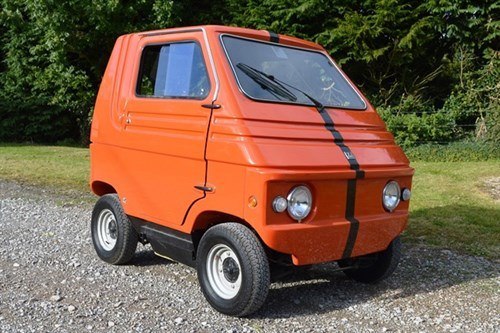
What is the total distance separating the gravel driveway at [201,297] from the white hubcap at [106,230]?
0.20 meters

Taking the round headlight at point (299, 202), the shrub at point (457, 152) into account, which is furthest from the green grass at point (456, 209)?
the round headlight at point (299, 202)

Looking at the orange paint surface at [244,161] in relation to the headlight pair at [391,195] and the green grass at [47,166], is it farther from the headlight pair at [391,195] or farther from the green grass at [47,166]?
the green grass at [47,166]

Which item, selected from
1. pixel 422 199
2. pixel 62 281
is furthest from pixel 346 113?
pixel 422 199

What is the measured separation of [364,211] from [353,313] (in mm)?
768

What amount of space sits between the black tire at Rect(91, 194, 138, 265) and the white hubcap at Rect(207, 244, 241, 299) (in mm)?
1205

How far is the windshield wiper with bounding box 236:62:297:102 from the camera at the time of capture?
179 inches

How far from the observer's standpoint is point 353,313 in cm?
444

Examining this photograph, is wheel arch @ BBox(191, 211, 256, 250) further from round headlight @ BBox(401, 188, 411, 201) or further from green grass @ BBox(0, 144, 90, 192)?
green grass @ BBox(0, 144, 90, 192)

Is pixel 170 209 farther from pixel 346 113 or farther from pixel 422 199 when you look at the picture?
pixel 422 199

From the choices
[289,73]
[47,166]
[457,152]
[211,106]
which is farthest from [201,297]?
[457,152]

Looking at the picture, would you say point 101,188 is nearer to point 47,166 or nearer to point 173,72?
point 173,72

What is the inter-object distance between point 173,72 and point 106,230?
1.77 meters

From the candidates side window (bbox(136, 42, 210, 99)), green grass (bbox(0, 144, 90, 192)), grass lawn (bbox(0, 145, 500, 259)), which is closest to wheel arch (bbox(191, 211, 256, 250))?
side window (bbox(136, 42, 210, 99))

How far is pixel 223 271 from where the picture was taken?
4.38 m
